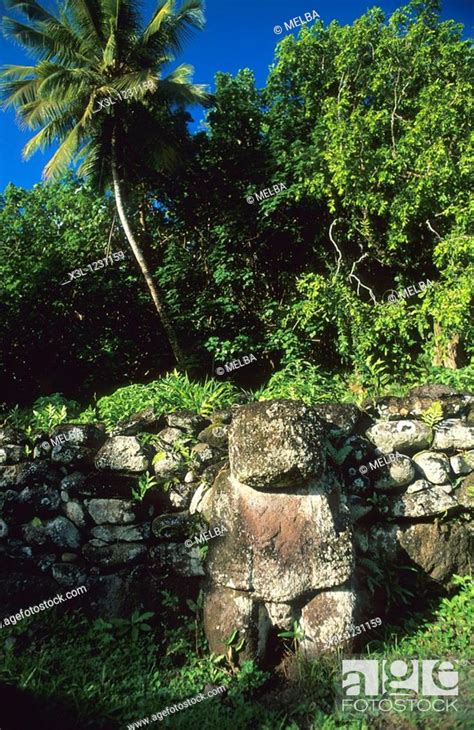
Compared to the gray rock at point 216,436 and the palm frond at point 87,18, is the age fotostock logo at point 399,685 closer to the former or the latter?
the gray rock at point 216,436

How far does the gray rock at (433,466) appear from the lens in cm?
413

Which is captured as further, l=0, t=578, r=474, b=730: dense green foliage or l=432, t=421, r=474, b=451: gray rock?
l=432, t=421, r=474, b=451: gray rock

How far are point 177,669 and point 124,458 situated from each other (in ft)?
4.86

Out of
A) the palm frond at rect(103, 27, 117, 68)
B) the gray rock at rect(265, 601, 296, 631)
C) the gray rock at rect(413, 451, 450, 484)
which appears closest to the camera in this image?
the gray rock at rect(265, 601, 296, 631)

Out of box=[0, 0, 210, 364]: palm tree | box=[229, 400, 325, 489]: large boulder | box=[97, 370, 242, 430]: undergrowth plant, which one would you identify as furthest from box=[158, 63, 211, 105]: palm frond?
box=[229, 400, 325, 489]: large boulder

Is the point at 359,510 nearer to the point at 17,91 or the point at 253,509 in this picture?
the point at 253,509

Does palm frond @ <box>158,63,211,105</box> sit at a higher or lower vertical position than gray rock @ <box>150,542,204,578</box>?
higher

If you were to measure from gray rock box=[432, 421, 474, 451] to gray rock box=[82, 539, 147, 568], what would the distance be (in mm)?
2428

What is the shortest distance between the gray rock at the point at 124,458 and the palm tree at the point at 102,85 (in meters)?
6.89

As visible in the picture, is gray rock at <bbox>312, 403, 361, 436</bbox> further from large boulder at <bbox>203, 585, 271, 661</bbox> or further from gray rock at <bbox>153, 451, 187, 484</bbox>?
large boulder at <bbox>203, 585, 271, 661</bbox>

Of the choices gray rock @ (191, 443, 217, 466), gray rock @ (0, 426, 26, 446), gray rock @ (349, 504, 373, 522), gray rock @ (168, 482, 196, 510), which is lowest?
gray rock @ (349, 504, 373, 522)

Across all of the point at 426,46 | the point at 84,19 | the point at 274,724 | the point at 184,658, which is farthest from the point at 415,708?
the point at 84,19

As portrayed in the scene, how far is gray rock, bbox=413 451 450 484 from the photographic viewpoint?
4129 millimetres

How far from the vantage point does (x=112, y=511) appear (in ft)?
12.9
